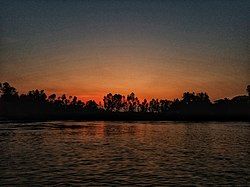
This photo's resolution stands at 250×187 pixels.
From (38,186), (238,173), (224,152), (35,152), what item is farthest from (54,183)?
(224,152)

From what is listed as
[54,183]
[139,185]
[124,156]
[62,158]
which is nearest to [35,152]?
[62,158]

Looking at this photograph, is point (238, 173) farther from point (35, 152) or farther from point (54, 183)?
point (35, 152)

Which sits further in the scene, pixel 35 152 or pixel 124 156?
pixel 35 152

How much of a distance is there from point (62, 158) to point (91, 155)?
4.87 metres

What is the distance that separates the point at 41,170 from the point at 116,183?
10.1m

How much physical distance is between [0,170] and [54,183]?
30.0ft

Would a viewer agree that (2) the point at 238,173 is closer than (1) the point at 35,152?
Yes

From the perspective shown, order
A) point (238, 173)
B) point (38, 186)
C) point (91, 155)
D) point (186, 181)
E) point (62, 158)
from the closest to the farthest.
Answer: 1. point (38, 186)
2. point (186, 181)
3. point (238, 173)
4. point (62, 158)
5. point (91, 155)

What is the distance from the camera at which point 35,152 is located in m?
52.1

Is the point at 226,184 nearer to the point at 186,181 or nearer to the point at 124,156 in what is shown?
the point at 186,181

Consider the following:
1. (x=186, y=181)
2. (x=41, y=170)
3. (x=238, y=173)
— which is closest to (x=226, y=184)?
(x=186, y=181)

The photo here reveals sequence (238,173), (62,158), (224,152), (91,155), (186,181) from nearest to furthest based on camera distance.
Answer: (186,181) → (238,173) → (62,158) → (91,155) → (224,152)

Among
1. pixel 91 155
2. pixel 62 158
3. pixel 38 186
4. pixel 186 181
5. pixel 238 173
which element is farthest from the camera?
pixel 91 155

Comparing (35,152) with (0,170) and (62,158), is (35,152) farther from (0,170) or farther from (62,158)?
(0,170)
